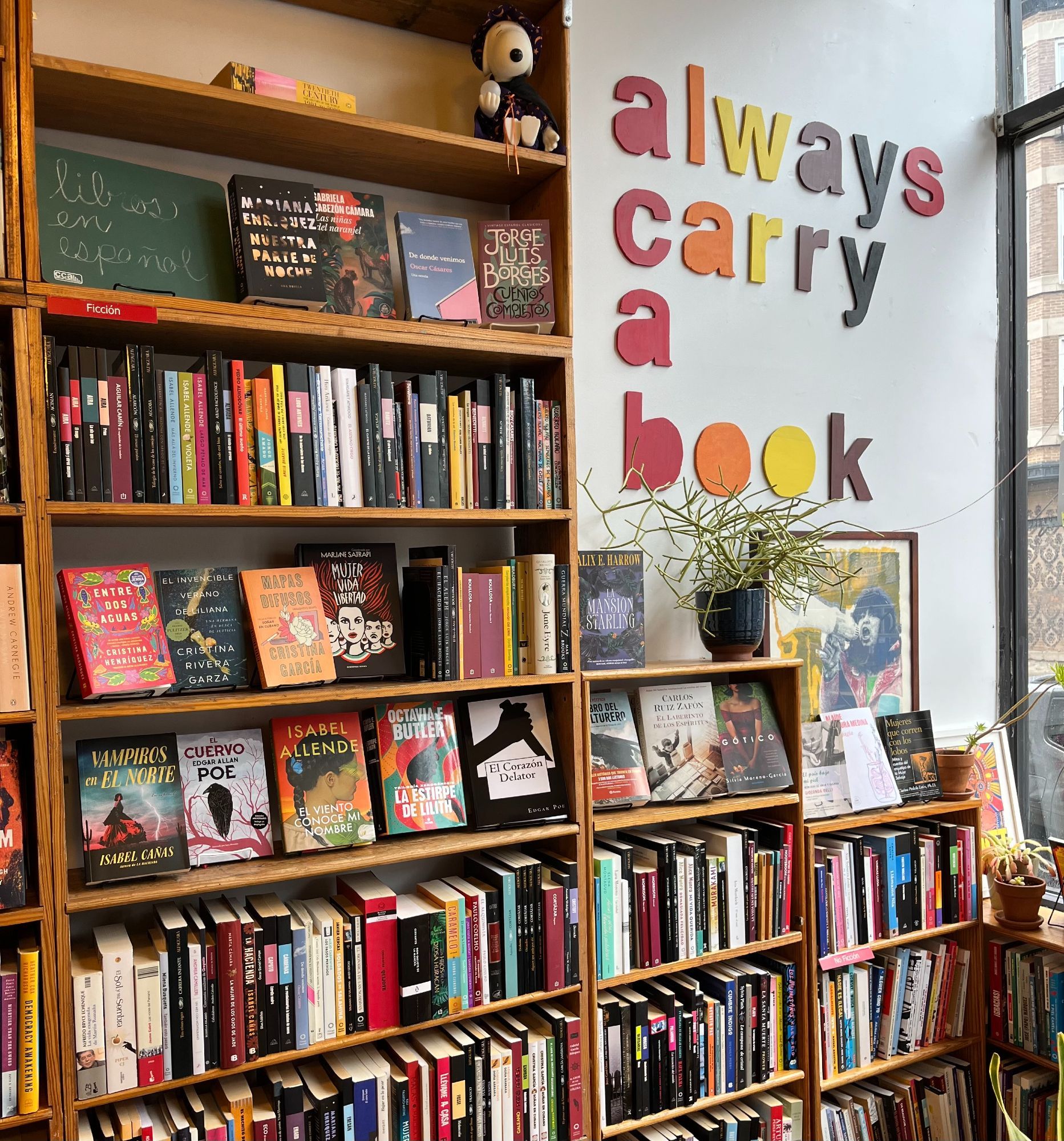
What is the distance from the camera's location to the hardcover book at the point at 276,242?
1715 mm

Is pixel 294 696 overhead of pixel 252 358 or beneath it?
beneath

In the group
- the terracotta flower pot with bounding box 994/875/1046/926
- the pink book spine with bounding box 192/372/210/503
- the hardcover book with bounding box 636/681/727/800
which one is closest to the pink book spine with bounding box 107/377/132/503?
the pink book spine with bounding box 192/372/210/503

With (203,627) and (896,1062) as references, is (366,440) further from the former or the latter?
(896,1062)

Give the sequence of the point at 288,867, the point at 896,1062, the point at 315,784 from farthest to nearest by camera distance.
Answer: the point at 896,1062
the point at 315,784
the point at 288,867

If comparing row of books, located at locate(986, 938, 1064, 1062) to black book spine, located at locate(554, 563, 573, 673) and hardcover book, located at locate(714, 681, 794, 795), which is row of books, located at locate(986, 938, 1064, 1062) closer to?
hardcover book, located at locate(714, 681, 794, 795)

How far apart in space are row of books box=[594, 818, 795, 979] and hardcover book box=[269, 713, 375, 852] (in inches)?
21.4

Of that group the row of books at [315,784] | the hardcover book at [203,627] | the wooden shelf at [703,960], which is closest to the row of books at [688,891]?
the wooden shelf at [703,960]

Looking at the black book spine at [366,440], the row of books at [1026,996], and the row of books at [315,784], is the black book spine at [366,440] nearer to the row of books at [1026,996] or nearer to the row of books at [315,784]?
the row of books at [315,784]

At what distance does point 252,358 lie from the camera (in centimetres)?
190

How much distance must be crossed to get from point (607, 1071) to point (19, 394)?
5.56 ft

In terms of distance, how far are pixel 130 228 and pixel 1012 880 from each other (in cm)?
254

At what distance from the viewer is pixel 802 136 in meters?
2.61

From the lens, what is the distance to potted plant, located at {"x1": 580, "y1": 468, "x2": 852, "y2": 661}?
221 centimetres

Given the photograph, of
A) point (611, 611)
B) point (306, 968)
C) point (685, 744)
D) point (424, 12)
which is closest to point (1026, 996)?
point (685, 744)
